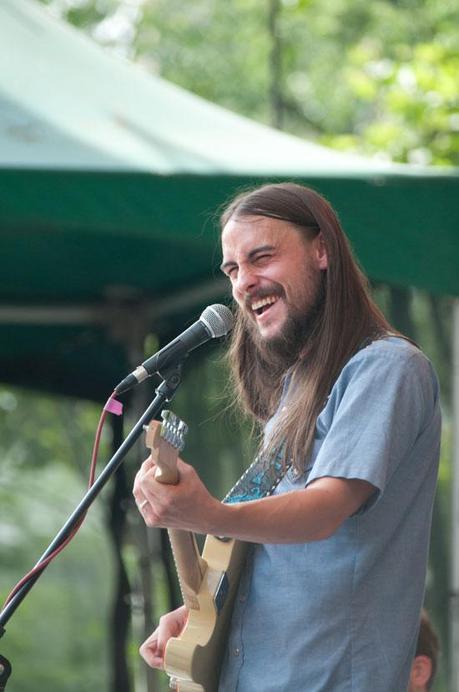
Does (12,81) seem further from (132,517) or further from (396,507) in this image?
(396,507)

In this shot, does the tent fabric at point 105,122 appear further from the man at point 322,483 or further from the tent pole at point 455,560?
the man at point 322,483

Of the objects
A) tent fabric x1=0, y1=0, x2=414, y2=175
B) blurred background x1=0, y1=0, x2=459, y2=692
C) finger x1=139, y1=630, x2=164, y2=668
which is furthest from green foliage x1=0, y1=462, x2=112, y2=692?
finger x1=139, y1=630, x2=164, y2=668

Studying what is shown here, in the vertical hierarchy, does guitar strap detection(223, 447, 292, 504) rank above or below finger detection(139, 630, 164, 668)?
above

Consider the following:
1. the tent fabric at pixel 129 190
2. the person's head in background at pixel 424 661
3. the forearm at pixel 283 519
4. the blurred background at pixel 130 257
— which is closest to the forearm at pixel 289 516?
the forearm at pixel 283 519

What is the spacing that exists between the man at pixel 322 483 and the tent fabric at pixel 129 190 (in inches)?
47.9

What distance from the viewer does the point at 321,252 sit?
7.27 feet

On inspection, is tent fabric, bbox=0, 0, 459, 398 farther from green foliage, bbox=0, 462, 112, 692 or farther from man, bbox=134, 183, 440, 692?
green foliage, bbox=0, 462, 112, 692

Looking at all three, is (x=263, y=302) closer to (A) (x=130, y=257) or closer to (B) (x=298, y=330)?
(B) (x=298, y=330)

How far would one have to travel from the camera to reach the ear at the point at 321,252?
7.22 ft

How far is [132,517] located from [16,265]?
1074 millimetres

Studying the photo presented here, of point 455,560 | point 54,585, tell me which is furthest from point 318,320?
point 54,585

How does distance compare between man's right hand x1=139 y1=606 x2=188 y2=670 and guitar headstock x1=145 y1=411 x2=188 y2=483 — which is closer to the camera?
guitar headstock x1=145 y1=411 x2=188 y2=483

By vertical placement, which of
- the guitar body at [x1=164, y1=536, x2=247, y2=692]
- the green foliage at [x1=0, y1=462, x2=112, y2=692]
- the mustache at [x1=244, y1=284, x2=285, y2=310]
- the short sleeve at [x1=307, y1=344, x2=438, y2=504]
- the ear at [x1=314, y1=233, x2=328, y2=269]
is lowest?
the green foliage at [x1=0, y1=462, x2=112, y2=692]

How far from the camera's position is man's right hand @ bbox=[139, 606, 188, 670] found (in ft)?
7.61
